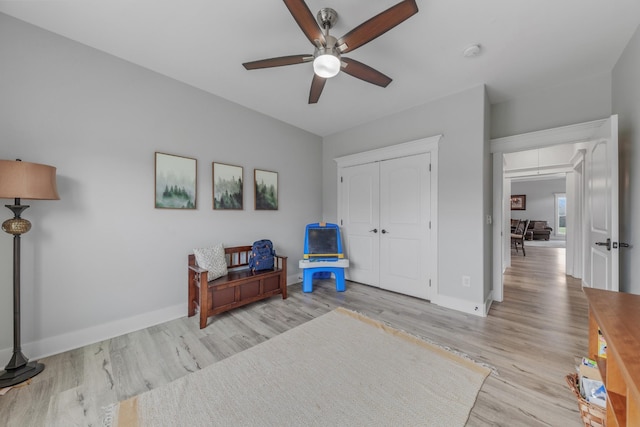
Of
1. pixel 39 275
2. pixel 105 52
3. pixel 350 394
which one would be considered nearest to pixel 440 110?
pixel 350 394

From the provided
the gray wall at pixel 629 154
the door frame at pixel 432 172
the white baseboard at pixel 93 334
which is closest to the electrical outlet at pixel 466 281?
the door frame at pixel 432 172

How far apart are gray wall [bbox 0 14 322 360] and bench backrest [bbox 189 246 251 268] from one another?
0.68ft

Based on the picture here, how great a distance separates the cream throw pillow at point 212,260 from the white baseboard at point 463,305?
2.71 meters

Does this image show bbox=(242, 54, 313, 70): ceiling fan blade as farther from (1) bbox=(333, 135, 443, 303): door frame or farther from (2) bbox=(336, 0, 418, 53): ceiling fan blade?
(1) bbox=(333, 135, 443, 303): door frame

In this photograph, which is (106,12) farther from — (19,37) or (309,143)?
(309,143)

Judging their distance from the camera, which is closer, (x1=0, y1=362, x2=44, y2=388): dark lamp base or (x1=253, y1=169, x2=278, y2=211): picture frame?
(x1=0, y1=362, x2=44, y2=388): dark lamp base

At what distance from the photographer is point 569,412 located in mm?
1359

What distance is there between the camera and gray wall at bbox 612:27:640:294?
1.82 meters

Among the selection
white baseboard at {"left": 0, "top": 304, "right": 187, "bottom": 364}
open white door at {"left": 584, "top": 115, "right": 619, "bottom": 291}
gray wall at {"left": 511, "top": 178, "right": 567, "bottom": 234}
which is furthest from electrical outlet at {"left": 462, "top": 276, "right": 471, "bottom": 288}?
gray wall at {"left": 511, "top": 178, "right": 567, "bottom": 234}

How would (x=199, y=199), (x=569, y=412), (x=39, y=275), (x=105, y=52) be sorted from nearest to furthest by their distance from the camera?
(x=569, y=412) < (x=39, y=275) < (x=105, y=52) < (x=199, y=199)

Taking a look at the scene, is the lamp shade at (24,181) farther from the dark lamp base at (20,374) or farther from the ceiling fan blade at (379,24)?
the ceiling fan blade at (379,24)

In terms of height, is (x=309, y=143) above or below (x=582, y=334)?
above

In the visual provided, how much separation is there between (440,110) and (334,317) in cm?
287

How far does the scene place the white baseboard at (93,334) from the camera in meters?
1.85
